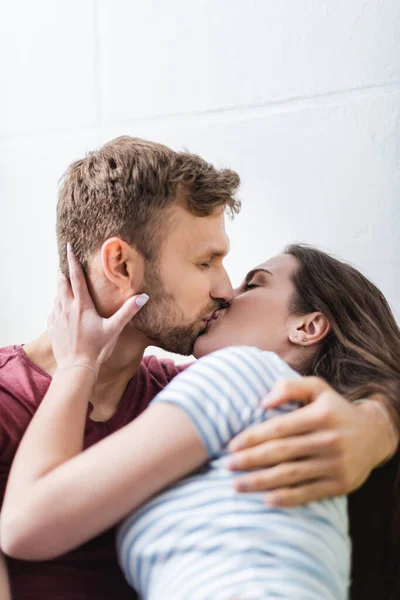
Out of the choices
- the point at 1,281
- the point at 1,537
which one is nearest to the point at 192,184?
the point at 1,537

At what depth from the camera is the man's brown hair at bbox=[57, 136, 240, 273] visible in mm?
1373

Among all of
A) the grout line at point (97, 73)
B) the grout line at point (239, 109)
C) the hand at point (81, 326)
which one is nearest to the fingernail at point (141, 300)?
the hand at point (81, 326)

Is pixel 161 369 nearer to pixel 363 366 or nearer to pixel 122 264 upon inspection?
pixel 122 264

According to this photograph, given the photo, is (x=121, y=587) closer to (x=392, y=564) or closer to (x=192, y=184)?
(x=392, y=564)

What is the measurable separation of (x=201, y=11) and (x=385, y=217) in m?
0.81

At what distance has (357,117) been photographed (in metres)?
1.80

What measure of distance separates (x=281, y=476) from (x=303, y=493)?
0.04 meters

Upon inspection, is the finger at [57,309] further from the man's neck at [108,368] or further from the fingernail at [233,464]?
the fingernail at [233,464]

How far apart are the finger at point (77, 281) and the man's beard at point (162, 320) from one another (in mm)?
110

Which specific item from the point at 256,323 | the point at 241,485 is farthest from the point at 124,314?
the point at 241,485

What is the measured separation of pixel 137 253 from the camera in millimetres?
1374

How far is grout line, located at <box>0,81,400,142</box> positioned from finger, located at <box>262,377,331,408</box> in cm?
102

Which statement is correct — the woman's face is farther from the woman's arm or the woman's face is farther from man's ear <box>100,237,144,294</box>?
the woman's arm

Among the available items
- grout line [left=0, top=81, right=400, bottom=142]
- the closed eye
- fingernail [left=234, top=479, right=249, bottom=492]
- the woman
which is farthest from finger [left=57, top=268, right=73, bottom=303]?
grout line [left=0, top=81, right=400, bottom=142]
